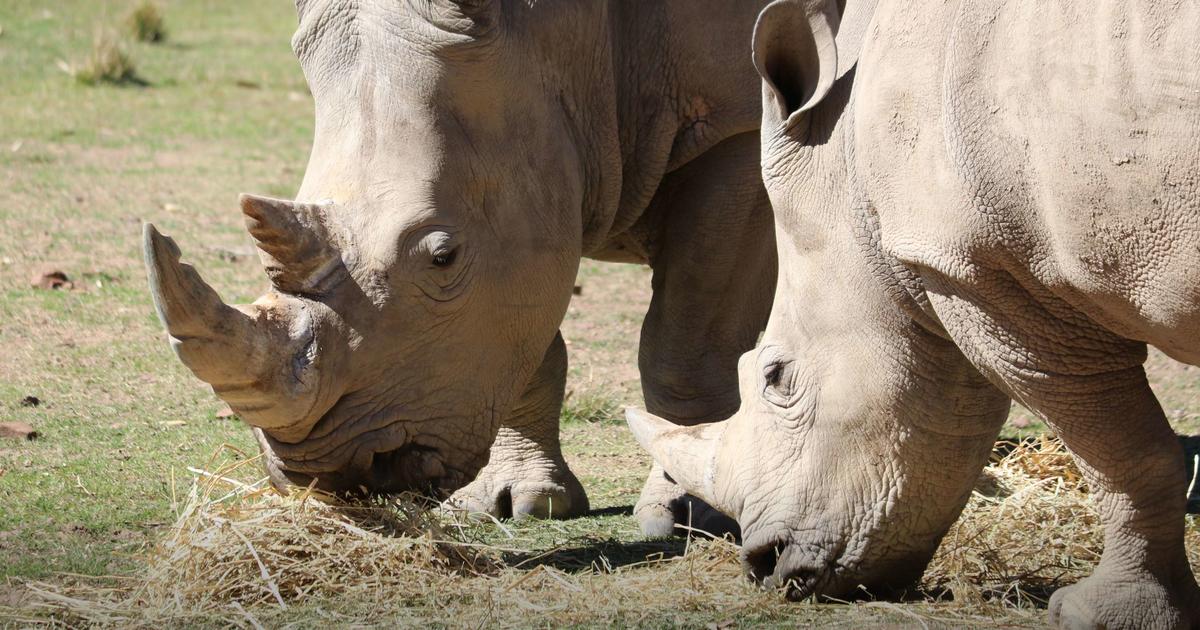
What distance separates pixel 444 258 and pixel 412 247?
94 millimetres

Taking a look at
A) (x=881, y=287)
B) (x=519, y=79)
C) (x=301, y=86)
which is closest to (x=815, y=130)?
(x=881, y=287)

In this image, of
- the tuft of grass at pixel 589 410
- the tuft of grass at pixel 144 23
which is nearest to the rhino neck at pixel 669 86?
the tuft of grass at pixel 589 410

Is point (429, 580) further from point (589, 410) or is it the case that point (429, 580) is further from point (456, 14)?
point (589, 410)

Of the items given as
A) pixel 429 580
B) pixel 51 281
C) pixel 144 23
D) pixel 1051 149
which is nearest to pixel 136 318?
pixel 51 281

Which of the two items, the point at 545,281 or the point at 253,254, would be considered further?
the point at 253,254

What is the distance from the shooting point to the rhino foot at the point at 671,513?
4.88 metres

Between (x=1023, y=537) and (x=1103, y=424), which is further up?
(x=1103, y=424)

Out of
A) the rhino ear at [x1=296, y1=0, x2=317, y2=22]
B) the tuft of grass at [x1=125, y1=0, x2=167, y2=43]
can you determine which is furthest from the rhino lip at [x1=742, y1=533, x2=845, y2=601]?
the tuft of grass at [x1=125, y1=0, x2=167, y2=43]

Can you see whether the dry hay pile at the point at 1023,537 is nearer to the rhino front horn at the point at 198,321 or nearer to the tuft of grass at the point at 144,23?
the rhino front horn at the point at 198,321

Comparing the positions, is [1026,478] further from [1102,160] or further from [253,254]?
[253,254]

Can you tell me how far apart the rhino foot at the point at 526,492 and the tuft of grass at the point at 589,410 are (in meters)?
0.94

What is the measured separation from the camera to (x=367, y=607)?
3889mm

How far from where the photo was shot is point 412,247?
13.5 ft

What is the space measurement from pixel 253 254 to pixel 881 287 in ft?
16.7
